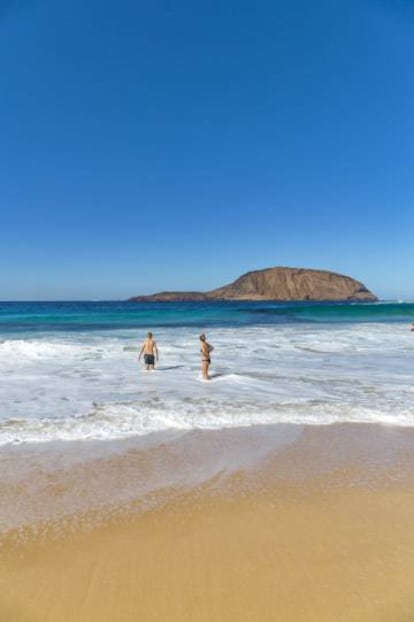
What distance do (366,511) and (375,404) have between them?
510cm

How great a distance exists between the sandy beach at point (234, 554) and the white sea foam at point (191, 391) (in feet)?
7.92

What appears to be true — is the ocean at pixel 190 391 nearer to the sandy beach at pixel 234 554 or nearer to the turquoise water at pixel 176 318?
the sandy beach at pixel 234 554

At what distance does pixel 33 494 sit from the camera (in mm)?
4688

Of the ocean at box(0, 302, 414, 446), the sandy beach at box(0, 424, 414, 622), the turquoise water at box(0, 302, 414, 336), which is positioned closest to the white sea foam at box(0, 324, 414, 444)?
the ocean at box(0, 302, 414, 446)

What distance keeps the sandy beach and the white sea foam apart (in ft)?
7.92

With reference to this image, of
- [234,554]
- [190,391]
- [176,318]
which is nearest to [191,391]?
[190,391]

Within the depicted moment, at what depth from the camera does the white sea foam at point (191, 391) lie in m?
7.66

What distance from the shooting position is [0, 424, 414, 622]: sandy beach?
2.90 metres

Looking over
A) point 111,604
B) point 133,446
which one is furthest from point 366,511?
point 133,446

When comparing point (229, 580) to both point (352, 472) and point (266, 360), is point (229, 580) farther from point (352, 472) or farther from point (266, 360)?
point (266, 360)

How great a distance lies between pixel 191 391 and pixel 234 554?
7.07 metres

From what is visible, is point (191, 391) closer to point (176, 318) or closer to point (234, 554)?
point (234, 554)

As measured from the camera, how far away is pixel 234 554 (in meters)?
3.48

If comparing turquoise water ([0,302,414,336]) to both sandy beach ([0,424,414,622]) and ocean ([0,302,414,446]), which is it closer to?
ocean ([0,302,414,446])
